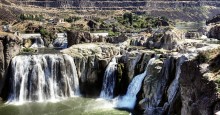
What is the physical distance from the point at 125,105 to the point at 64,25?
9214 centimetres

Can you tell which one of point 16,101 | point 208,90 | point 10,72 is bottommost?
point 16,101

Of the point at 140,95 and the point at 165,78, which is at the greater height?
the point at 165,78

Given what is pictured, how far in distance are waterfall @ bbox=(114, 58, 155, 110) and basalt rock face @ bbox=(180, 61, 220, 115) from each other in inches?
744

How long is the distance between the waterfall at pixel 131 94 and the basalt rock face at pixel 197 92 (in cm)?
1889

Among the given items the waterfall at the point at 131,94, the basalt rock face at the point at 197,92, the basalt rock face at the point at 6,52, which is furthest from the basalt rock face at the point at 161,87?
the basalt rock face at the point at 6,52

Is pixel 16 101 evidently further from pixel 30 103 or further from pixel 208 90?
pixel 208 90

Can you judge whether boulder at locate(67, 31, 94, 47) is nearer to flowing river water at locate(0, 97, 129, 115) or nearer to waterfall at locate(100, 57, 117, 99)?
waterfall at locate(100, 57, 117, 99)

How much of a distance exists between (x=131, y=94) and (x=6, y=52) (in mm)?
18454

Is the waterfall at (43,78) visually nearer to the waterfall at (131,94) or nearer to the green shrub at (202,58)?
the waterfall at (131,94)

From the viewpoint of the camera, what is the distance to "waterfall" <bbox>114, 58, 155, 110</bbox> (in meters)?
45.9

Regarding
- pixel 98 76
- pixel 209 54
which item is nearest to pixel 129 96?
pixel 98 76

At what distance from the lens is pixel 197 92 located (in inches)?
935

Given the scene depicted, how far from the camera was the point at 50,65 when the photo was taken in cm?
5244

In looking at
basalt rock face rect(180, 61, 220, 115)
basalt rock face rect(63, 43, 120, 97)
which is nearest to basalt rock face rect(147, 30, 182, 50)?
basalt rock face rect(63, 43, 120, 97)
